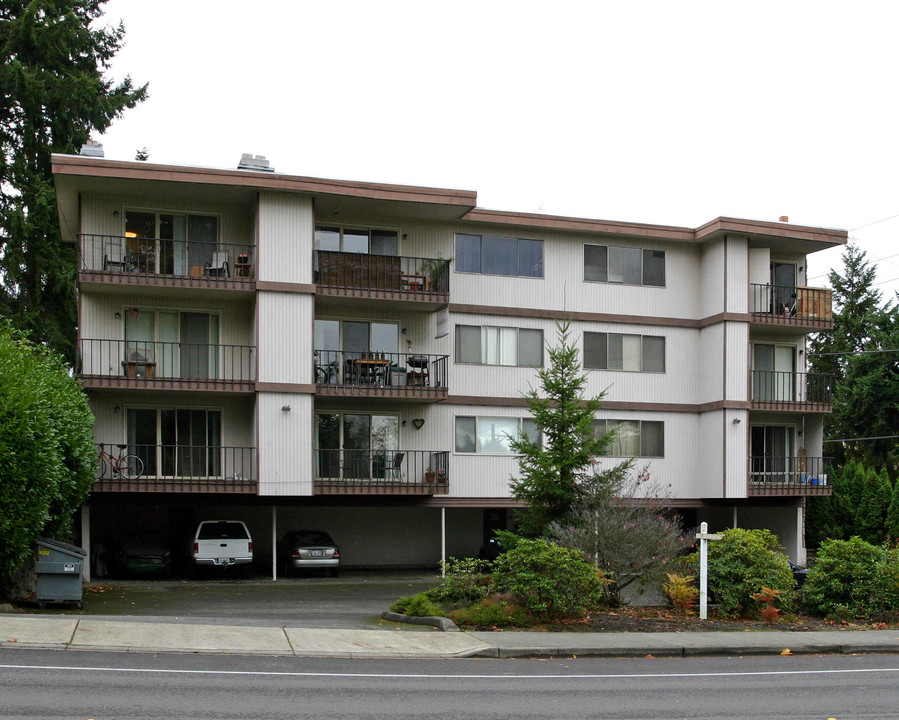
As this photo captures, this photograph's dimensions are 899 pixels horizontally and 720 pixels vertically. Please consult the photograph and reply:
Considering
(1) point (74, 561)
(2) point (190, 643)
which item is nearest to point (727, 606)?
(2) point (190, 643)

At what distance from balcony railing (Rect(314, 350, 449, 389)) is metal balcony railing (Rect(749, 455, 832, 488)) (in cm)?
1099

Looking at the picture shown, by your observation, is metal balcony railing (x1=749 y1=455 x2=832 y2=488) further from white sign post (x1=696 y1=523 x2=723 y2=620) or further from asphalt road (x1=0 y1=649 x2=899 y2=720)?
asphalt road (x1=0 y1=649 x2=899 y2=720)

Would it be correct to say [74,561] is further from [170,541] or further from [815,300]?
[815,300]

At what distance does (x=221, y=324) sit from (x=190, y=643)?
16.1 meters

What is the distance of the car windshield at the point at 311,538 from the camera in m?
30.0

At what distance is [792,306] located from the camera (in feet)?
112

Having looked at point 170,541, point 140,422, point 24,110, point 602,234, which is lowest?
point 170,541

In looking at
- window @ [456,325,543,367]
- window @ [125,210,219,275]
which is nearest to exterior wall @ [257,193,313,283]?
window @ [125,210,219,275]

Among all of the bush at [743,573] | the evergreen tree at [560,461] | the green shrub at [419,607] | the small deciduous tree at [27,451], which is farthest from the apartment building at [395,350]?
the bush at [743,573]

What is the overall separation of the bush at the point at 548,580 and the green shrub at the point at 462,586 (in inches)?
33.3

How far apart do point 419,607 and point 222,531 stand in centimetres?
1162

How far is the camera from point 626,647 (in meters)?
16.0

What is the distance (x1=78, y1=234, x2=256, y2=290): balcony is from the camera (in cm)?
2781

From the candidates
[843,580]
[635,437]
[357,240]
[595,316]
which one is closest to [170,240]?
[357,240]
